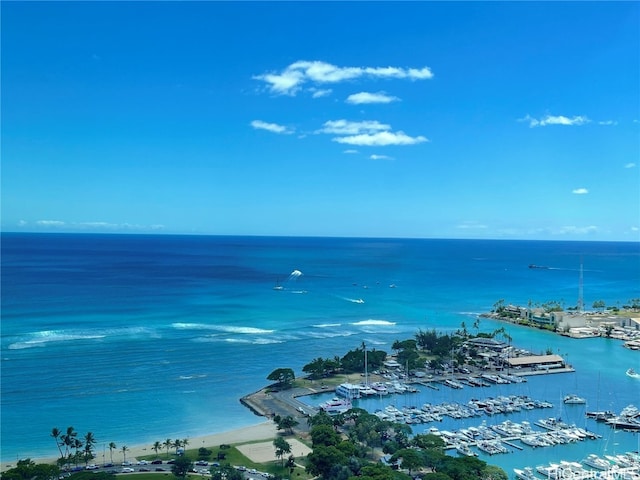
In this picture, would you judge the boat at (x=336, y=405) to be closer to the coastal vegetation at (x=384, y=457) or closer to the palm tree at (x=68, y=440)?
the coastal vegetation at (x=384, y=457)

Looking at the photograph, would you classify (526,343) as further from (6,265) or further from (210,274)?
(6,265)

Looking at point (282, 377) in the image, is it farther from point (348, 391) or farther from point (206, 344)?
point (206, 344)

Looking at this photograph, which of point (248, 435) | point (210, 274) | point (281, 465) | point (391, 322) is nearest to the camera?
point (281, 465)

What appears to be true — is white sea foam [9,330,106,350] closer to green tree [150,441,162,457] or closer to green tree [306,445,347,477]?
green tree [150,441,162,457]

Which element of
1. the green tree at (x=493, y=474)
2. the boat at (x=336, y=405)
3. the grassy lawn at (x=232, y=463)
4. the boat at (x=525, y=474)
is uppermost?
the green tree at (x=493, y=474)

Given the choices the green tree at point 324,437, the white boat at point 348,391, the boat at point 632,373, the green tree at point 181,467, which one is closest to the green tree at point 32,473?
the green tree at point 181,467

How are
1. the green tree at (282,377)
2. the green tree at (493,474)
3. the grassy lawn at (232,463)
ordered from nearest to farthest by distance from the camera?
the green tree at (493,474), the grassy lawn at (232,463), the green tree at (282,377)

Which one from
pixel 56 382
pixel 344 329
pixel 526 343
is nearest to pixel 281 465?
pixel 56 382
